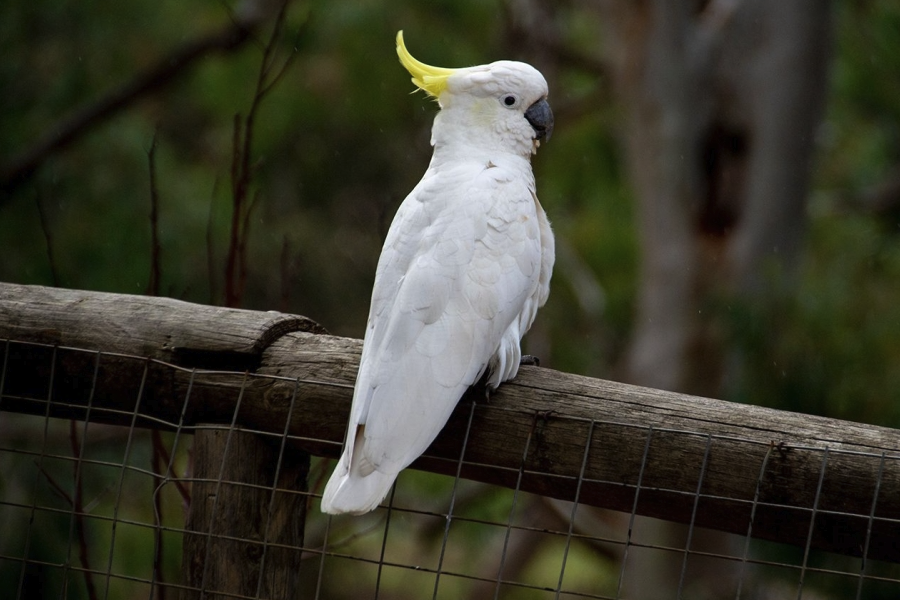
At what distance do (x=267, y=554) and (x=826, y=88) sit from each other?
12.0 feet

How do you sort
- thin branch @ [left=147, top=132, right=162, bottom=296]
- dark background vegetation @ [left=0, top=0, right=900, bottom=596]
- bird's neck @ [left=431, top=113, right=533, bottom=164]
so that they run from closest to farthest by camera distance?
thin branch @ [left=147, top=132, right=162, bottom=296] → bird's neck @ [left=431, top=113, right=533, bottom=164] → dark background vegetation @ [left=0, top=0, right=900, bottom=596]

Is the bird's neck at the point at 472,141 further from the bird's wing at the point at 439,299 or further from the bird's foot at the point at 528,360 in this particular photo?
the bird's foot at the point at 528,360

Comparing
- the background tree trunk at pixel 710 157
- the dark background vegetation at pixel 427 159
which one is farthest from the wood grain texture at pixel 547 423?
the background tree trunk at pixel 710 157

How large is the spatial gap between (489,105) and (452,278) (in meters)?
0.46

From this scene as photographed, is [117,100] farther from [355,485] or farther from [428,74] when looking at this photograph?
[355,485]

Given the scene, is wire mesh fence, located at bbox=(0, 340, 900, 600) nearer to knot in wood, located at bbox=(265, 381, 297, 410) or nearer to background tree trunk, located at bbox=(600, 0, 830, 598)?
knot in wood, located at bbox=(265, 381, 297, 410)

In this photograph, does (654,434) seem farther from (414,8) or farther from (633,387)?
(414,8)

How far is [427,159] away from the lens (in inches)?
176

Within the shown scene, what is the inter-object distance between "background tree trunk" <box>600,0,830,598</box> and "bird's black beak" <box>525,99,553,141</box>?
2220mm

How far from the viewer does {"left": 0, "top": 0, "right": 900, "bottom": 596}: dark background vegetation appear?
3064 millimetres

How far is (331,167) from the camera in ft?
19.7

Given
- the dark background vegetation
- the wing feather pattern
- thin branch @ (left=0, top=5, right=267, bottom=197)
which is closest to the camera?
the wing feather pattern

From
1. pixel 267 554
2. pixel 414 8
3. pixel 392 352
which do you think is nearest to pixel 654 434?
pixel 392 352

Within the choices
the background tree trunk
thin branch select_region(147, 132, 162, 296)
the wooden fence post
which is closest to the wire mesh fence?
the wooden fence post
